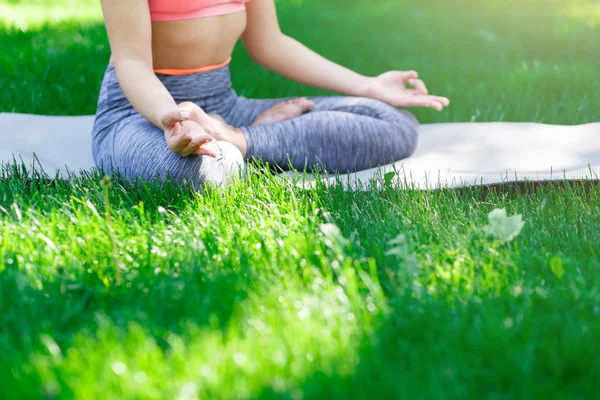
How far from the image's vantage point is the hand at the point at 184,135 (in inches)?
67.2

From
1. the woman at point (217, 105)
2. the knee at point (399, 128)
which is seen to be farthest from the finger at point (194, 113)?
the knee at point (399, 128)

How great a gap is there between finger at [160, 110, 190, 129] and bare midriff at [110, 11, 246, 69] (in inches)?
18.6

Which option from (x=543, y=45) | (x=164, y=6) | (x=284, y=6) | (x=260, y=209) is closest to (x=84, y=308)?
(x=260, y=209)

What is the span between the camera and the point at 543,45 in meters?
4.10

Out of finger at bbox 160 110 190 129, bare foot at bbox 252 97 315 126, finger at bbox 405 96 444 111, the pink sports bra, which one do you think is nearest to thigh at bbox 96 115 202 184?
finger at bbox 160 110 190 129

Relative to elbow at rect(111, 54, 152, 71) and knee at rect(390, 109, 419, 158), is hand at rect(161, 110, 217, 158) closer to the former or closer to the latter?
elbow at rect(111, 54, 152, 71)

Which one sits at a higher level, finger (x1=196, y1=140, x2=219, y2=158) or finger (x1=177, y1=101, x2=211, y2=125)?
finger (x1=177, y1=101, x2=211, y2=125)

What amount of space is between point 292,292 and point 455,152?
1.19m

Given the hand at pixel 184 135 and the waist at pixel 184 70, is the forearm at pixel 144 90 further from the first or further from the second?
the waist at pixel 184 70

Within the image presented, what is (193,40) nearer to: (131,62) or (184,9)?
(184,9)

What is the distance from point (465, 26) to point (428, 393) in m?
4.05

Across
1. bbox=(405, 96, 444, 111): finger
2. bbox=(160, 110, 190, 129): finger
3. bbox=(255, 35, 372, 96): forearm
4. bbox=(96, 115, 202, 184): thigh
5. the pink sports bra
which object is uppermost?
the pink sports bra

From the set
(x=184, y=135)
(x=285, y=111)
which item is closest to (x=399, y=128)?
(x=285, y=111)

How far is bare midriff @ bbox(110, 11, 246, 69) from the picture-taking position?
2.11m
